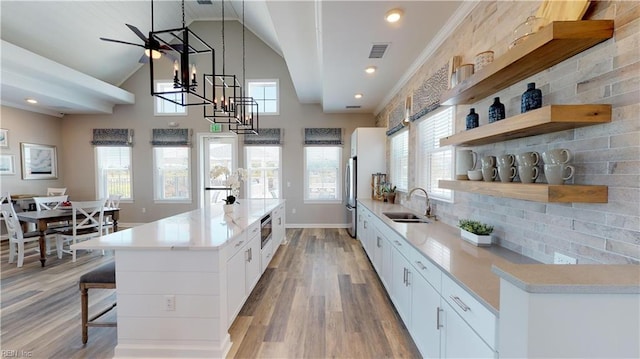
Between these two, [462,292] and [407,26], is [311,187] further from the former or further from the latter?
[462,292]

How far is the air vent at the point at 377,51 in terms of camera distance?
2.96 metres

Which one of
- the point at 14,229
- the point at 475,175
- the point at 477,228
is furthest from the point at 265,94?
the point at 477,228

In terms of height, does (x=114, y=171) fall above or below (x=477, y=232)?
above

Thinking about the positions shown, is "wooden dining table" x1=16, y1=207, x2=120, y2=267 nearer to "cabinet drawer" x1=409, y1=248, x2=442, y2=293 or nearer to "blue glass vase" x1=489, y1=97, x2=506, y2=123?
"cabinet drawer" x1=409, y1=248, x2=442, y2=293

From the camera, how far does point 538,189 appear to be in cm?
120

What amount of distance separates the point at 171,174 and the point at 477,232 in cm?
676

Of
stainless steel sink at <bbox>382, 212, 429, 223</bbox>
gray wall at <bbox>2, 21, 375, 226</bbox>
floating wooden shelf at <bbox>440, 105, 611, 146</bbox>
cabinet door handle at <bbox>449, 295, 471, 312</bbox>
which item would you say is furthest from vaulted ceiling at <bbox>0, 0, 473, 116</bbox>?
cabinet door handle at <bbox>449, 295, 471, 312</bbox>

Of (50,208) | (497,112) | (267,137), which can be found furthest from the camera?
(267,137)

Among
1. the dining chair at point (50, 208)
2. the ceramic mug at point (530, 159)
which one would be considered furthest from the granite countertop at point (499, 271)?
the dining chair at point (50, 208)

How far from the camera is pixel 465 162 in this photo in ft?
6.46

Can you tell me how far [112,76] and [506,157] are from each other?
784cm

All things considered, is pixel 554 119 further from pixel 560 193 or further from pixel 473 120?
pixel 473 120

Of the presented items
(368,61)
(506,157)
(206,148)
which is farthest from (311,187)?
(506,157)

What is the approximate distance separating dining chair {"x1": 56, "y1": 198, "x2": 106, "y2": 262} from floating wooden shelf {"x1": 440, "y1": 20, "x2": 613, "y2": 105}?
17.2 ft
